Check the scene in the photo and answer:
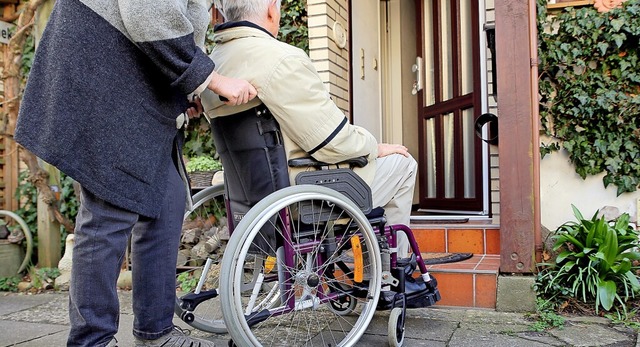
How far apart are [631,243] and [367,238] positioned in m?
1.47

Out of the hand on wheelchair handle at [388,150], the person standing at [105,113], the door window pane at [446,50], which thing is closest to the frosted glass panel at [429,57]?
the door window pane at [446,50]

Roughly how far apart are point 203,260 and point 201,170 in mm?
1062

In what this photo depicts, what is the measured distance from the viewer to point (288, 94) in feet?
5.20

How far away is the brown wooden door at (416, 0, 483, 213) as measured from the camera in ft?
11.9

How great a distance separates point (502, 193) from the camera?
8.18 ft

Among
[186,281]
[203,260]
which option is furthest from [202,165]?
[203,260]

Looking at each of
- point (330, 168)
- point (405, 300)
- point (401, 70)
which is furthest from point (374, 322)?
point (401, 70)

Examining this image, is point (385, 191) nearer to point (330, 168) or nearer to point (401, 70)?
point (330, 168)

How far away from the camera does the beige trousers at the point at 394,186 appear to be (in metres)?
1.88

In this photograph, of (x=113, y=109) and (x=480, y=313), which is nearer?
(x=113, y=109)

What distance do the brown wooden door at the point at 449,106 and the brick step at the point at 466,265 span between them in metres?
0.59

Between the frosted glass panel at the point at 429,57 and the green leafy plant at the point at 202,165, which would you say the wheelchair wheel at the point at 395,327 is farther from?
the frosted glass panel at the point at 429,57

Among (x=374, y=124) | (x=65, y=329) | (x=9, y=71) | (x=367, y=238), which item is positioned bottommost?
(x=65, y=329)

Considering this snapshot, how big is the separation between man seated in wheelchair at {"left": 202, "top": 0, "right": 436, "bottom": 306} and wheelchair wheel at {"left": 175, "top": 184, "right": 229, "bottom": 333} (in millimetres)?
428
